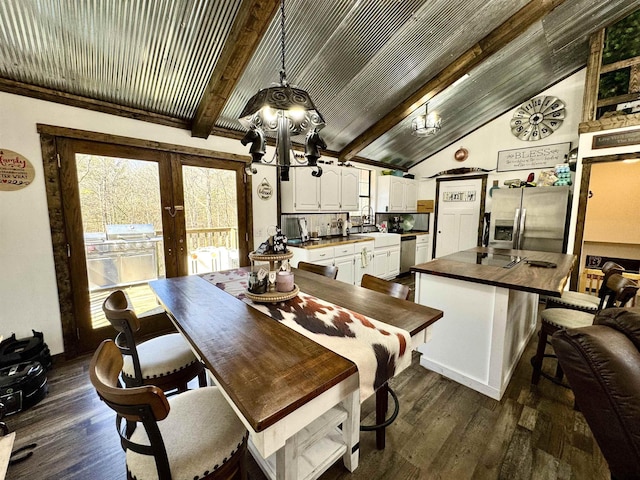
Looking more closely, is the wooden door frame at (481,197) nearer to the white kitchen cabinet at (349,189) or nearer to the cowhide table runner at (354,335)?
the white kitchen cabinet at (349,189)

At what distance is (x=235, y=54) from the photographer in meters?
2.17

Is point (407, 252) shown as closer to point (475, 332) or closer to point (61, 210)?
point (475, 332)

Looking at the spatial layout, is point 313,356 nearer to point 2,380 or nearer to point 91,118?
point 2,380

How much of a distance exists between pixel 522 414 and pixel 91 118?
14.1 feet

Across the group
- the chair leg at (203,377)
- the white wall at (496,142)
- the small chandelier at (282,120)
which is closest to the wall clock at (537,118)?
the white wall at (496,142)

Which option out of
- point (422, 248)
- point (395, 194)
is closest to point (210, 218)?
point (395, 194)

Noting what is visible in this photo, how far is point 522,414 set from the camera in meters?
1.80

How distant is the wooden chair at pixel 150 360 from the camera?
1324 mm

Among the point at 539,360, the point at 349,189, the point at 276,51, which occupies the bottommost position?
the point at 539,360

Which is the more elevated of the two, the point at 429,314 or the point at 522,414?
the point at 429,314

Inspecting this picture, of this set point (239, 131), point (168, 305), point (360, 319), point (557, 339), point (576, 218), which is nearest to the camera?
point (557, 339)

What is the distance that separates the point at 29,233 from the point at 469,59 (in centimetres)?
485

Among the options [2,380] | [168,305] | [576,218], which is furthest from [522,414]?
[2,380]

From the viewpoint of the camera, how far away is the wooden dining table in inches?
29.7
